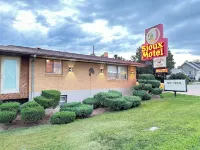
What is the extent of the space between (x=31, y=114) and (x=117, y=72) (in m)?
9.97

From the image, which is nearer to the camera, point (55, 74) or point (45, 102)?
point (45, 102)

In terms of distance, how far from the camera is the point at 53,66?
12.7 meters

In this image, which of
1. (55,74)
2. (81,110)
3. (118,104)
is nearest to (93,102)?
(118,104)

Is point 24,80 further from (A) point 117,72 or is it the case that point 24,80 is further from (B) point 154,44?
(B) point 154,44

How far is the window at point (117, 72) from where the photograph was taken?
16.5 meters

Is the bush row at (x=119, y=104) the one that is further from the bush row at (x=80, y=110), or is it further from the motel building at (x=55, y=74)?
the motel building at (x=55, y=74)

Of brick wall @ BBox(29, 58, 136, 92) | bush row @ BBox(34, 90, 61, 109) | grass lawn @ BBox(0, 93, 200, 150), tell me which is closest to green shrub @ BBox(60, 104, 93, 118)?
bush row @ BBox(34, 90, 61, 109)

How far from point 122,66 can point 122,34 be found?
8.17 metres

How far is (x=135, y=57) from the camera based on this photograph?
41.6 metres

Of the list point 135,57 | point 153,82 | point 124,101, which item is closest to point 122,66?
point 153,82

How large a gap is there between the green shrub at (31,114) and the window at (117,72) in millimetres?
8683

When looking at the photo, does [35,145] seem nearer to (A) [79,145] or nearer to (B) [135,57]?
(A) [79,145]

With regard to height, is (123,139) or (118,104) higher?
(118,104)

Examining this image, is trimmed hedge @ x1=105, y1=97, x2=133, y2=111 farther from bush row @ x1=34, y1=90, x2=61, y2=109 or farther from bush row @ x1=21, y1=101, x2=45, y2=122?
bush row @ x1=21, y1=101, x2=45, y2=122
